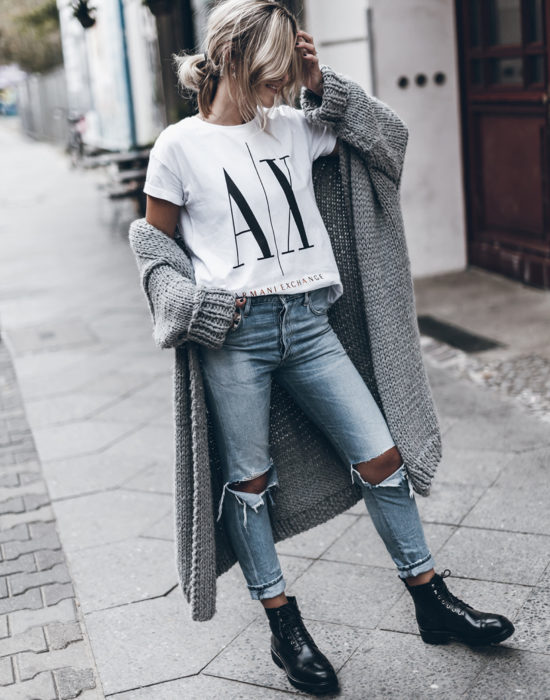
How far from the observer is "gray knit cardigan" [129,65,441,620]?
2.64m

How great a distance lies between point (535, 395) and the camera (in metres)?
4.98

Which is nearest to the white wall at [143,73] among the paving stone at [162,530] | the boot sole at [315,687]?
the paving stone at [162,530]

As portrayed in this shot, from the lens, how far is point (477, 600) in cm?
314

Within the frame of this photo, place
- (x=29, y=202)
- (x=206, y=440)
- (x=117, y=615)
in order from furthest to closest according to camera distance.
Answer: (x=29, y=202)
(x=117, y=615)
(x=206, y=440)

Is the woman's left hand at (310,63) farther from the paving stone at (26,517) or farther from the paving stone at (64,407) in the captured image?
the paving stone at (64,407)

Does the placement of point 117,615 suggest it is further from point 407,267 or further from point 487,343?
point 487,343

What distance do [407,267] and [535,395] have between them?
2346mm

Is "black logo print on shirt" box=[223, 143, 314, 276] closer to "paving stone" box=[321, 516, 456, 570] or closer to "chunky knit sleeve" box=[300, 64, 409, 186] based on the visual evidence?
"chunky knit sleeve" box=[300, 64, 409, 186]

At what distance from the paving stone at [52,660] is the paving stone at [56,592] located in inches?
13.0

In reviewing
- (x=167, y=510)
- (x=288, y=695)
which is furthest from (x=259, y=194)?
(x=167, y=510)

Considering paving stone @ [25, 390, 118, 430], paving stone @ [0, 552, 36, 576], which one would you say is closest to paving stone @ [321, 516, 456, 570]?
paving stone @ [0, 552, 36, 576]

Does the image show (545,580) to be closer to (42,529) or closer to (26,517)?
(42,529)

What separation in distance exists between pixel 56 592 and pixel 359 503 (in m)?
1.26

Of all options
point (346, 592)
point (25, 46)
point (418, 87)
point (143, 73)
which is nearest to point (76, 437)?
point (346, 592)
